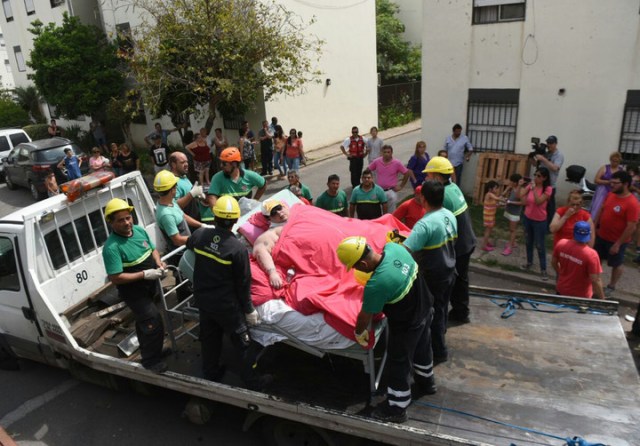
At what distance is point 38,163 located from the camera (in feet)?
46.3

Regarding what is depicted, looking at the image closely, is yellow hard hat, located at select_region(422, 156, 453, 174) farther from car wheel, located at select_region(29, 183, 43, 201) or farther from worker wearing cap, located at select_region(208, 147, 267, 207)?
car wheel, located at select_region(29, 183, 43, 201)

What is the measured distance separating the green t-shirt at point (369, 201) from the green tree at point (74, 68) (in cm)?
1405

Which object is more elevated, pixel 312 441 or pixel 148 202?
pixel 148 202

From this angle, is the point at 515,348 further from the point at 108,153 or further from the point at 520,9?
the point at 108,153

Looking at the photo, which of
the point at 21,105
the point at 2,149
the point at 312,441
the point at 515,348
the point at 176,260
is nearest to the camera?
the point at 312,441

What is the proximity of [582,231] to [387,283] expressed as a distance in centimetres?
295

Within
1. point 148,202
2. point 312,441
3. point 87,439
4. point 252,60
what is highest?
point 252,60

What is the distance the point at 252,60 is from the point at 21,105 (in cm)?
2080

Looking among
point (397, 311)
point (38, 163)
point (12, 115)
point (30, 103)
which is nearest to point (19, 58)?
point (30, 103)

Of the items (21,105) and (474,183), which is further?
(21,105)

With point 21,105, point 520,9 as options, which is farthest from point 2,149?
point 520,9

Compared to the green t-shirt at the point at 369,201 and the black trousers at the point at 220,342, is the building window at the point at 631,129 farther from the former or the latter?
the black trousers at the point at 220,342

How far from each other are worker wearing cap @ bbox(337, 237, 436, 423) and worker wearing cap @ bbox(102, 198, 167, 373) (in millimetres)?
2093

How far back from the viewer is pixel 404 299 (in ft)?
12.2
